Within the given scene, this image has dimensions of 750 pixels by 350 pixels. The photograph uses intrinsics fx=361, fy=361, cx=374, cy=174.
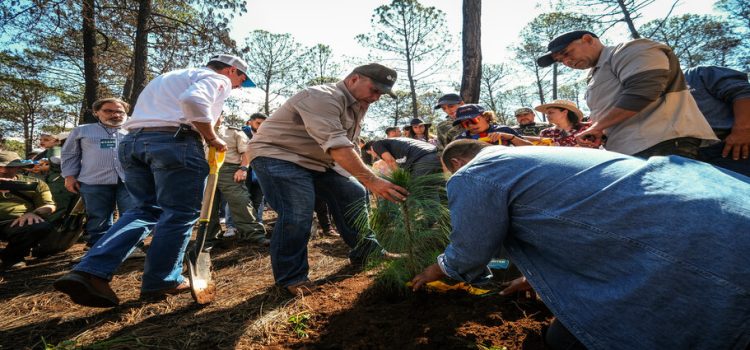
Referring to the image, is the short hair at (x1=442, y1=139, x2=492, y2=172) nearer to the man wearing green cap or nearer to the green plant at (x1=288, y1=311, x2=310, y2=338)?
the green plant at (x1=288, y1=311, x2=310, y2=338)

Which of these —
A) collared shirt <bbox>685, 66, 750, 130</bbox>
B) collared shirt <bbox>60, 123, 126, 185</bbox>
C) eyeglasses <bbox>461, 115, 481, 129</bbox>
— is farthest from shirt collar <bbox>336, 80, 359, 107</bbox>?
collared shirt <bbox>60, 123, 126, 185</bbox>

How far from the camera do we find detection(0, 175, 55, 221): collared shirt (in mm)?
3438

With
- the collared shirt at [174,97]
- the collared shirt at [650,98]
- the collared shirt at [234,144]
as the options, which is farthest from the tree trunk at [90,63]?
the collared shirt at [650,98]

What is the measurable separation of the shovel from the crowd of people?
98 mm

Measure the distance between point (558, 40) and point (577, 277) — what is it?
5.99ft

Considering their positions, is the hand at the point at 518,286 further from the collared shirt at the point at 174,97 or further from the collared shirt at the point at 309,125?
the collared shirt at the point at 174,97

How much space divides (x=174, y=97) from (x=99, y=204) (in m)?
2.19

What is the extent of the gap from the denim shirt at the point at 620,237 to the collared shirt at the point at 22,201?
171 inches

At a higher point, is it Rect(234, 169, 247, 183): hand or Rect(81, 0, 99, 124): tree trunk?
Rect(81, 0, 99, 124): tree trunk

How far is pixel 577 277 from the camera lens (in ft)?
3.59

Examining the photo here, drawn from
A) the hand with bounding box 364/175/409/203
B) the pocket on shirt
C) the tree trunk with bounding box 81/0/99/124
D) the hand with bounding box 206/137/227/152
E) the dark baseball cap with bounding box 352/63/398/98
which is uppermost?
the tree trunk with bounding box 81/0/99/124

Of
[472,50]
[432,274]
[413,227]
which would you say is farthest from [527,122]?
[432,274]

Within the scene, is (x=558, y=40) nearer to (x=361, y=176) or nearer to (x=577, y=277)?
(x=361, y=176)

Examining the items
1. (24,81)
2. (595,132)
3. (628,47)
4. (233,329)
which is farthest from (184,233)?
(24,81)
